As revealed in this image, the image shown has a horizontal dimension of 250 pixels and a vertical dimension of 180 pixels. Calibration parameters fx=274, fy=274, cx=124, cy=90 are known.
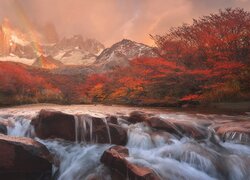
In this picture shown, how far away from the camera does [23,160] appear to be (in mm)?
7941

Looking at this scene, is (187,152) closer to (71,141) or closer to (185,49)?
(71,141)

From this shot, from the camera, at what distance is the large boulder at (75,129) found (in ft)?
32.9

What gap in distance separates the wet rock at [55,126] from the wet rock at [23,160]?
64.1 inches

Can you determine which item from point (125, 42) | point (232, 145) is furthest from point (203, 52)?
point (125, 42)

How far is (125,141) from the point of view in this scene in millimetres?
10125

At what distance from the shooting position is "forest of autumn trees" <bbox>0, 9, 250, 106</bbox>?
21750mm

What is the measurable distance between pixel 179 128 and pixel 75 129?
13.2 ft

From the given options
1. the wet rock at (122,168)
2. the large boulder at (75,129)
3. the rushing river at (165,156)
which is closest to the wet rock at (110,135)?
the large boulder at (75,129)

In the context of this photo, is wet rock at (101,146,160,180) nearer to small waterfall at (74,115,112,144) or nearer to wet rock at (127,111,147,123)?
small waterfall at (74,115,112,144)

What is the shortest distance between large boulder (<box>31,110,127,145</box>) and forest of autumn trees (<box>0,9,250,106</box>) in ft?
40.6

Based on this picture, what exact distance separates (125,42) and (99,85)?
68512 mm

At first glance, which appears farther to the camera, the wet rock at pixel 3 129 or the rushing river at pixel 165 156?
the wet rock at pixel 3 129

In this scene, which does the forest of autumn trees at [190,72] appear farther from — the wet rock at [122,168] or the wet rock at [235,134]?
the wet rock at [122,168]

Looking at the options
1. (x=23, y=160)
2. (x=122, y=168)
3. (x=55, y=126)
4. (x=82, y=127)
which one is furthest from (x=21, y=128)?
(x=122, y=168)
